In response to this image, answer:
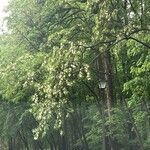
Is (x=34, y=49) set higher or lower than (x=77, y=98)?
higher

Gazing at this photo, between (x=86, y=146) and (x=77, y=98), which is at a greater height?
(x=77, y=98)

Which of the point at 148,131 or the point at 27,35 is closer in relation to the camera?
the point at 27,35

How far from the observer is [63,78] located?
11.1 metres

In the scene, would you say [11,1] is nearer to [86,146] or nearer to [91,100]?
[91,100]

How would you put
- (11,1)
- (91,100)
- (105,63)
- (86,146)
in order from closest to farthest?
(105,63)
(11,1)
(91,100)
(86,146)

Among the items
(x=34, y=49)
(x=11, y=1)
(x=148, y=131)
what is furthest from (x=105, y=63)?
(x=148, y=131)

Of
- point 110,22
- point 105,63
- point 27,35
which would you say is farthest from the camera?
point 27,35

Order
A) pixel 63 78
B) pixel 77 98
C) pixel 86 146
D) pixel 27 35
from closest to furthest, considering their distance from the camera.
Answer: pixel 63 78, pixel 27 35, pixel 77 98, pixel 86 146

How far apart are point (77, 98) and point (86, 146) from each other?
6.10m

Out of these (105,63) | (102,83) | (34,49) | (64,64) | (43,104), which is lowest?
(43,104)

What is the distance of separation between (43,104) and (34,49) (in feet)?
46.6

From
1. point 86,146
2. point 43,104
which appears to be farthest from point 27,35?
point 43,104

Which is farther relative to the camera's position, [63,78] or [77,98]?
[77,98]

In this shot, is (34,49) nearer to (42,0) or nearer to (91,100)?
(42,0)
